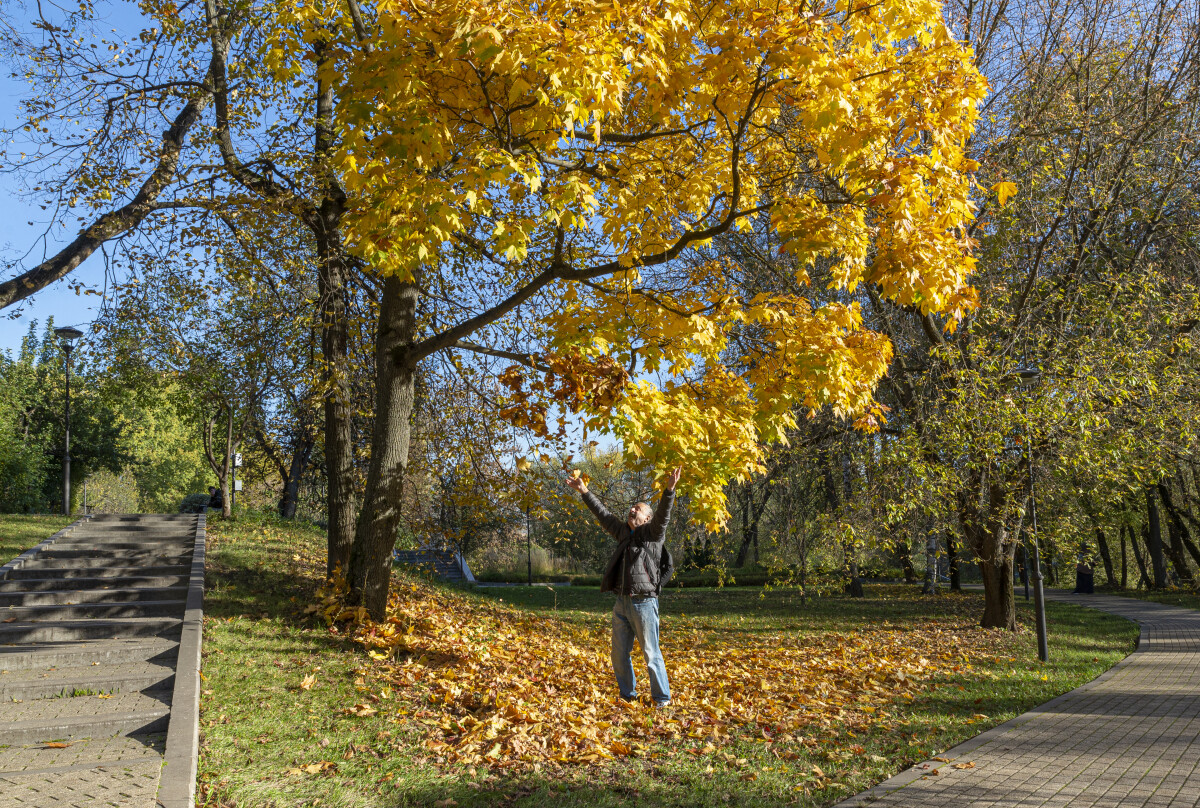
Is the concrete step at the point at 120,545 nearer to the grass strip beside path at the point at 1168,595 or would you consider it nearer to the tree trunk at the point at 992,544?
the tree trunk at the point at 992,544

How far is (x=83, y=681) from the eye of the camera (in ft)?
22.0

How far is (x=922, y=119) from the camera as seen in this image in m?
6.87

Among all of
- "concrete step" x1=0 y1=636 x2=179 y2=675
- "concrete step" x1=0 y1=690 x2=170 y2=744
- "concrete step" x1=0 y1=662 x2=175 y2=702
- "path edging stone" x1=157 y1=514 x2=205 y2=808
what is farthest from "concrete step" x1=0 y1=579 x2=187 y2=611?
"concrete step" x1=0 y1=690 x2=170 y2=744

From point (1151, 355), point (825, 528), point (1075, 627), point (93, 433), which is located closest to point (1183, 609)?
point (1075, 627)

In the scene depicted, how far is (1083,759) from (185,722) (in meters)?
7.08

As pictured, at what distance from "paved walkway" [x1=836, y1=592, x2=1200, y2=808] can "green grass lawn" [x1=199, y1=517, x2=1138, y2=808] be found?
27 cm

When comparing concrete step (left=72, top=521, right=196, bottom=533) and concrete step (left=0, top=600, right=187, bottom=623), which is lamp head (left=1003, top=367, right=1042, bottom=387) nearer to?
concrete step (left=0, top=600, right=187, bottom=623)

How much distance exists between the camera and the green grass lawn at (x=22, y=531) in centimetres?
1342

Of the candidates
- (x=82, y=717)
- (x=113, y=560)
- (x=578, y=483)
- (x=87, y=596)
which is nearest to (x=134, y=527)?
(x=113, y=560)

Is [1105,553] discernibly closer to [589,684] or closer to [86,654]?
[589,684]

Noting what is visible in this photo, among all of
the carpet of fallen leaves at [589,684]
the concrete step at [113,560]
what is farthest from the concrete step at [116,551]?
the carpet of fallen leaves at [589,684]

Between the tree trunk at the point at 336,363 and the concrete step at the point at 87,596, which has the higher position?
the tree trunk at the point at 336,363

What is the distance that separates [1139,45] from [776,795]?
524 inches

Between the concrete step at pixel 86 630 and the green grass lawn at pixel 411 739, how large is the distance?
0.52 m
